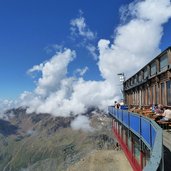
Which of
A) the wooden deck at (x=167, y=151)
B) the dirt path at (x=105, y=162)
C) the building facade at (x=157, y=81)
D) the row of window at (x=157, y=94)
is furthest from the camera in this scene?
the dirt path at (x=105, y=162)

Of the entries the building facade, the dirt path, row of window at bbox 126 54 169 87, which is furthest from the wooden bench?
the dirt path

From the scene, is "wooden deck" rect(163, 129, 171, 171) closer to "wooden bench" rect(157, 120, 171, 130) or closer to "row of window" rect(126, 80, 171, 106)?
"wooden bench" rect(157, 120, 171, 130)

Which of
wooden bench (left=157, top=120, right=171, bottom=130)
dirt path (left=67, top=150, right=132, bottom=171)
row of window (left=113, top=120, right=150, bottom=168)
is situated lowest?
dirt path (left=67, top=150, right=132, bottom=171)

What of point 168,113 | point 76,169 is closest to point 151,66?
point 168,113

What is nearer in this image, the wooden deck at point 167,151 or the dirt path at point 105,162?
the wooden deck at point 167,151

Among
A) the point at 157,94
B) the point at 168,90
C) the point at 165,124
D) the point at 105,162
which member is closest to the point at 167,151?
the point at 165,124

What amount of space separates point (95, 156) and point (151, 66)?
26690mm

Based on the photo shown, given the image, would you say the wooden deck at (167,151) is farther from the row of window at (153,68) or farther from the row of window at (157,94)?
the row of window at (153,68)

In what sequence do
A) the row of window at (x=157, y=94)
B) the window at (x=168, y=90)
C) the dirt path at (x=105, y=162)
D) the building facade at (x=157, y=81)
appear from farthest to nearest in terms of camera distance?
1. the dirt path at (x=105, y=162)
2. the row of window at (x=157, y=94)
3. the building facade at (x=157, y=81)
4. the window at (x=168, y=90)

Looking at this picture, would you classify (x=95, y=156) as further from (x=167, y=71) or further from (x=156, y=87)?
(x=167, y=71)

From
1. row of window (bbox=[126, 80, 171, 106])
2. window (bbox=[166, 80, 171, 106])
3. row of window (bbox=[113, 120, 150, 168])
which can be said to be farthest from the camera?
row of window (bbox=[126, 80, 171, 106])

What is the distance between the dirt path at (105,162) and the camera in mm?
42281

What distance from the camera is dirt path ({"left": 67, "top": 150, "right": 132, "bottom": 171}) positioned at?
42281mm

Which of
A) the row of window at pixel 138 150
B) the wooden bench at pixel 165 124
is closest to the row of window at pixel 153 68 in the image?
the row of window at pixel 138 150
